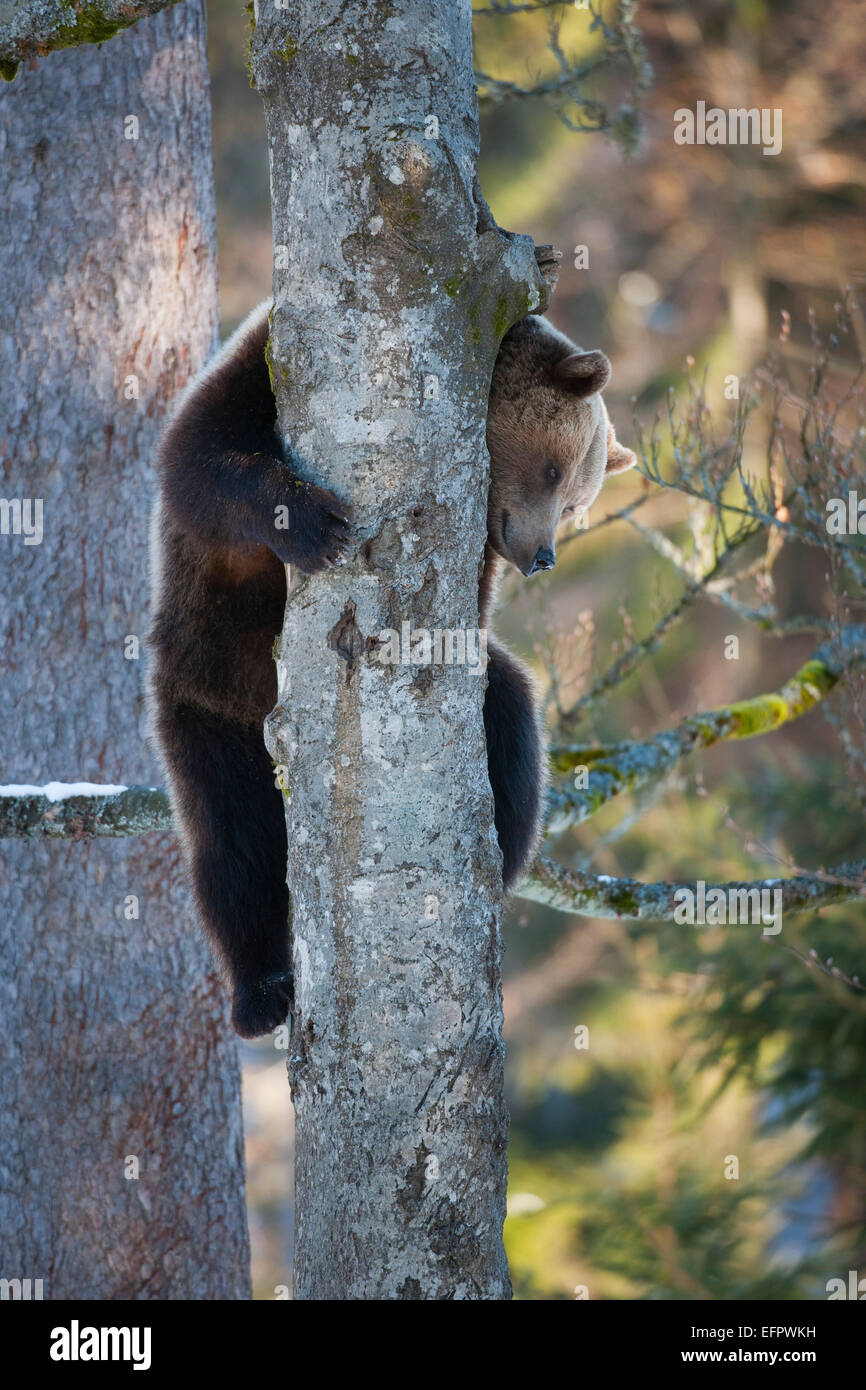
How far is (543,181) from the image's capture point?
→ 1203 centimetres

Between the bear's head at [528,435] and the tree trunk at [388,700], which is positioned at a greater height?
the bear's head at [528,435]

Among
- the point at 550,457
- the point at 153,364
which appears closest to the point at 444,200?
the point at 550,457

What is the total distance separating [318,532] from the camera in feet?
8.35

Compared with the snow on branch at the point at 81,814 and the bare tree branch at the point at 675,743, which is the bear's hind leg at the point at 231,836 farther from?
the bare tree branch at the point at 675,743

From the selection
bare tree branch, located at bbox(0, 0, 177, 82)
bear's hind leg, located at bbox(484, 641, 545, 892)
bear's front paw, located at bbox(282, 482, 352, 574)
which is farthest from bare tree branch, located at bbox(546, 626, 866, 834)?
bare tree branch, located at bbox(0, 0, 177, 82)

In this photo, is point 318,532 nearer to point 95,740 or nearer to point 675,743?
point 95,740

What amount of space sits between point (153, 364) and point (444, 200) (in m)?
2.58

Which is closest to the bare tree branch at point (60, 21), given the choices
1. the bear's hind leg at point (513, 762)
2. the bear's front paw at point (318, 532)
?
the bear's front paw at point (318, 532)

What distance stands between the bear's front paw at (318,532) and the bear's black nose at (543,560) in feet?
3.55

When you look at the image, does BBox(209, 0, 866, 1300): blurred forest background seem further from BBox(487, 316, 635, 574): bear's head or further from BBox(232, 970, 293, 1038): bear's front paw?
BBox(232, 970, 293, 1038): bear's front paw

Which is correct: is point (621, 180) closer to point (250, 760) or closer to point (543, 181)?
point (543, 181)

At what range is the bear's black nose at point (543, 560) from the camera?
11.8 ft

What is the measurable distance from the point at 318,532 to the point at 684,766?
7534mm
